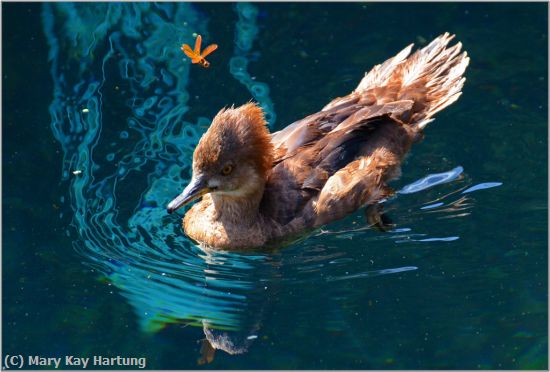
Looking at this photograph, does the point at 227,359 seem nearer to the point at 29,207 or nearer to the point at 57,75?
the point at 29,207

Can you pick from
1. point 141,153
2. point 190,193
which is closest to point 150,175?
point 141,153

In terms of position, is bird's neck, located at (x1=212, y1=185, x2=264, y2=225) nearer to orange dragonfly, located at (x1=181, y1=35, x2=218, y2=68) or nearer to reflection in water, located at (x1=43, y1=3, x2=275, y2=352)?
reflection in water, located at (x1=43, y1=3, x2=275, y2=352)

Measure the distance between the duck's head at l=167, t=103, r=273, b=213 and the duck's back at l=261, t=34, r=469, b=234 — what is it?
1.16 ft

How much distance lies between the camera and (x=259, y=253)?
338 inches

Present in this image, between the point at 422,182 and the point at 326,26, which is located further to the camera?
the point at 326,26

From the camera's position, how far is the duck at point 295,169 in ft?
27.2

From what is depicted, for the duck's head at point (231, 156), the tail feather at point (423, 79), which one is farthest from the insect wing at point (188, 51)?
the duck's head at point (231, 156)

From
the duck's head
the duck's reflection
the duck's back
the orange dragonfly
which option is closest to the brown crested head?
the duck's head

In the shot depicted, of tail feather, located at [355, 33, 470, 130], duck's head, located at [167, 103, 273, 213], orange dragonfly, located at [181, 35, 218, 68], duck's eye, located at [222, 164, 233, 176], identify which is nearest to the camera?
duck's head, located at [167, 103, 273, 213]

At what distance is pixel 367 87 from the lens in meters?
9.83

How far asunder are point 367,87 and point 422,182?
1.29 metres

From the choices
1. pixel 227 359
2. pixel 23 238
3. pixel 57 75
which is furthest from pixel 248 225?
pixel 57 75

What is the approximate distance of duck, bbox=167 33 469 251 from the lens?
8.28 m

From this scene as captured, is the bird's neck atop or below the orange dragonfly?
below
